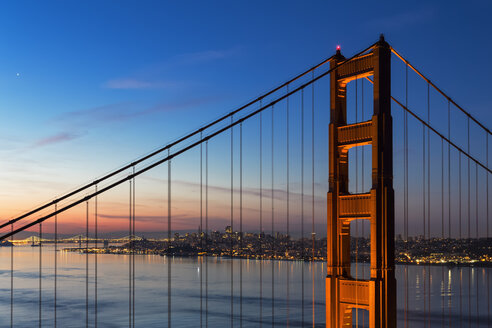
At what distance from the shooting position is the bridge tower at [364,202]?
19.3 meters

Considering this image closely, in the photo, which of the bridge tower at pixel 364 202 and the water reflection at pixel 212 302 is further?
the water reflection at pixel 212 302

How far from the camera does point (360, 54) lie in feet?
69.2

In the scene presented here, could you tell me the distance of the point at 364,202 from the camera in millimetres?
A: 20141

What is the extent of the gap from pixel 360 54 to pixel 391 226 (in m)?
6.14

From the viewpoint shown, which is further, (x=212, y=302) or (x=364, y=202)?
(x=212, y=302)

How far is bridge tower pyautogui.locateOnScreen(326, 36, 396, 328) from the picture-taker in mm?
19312

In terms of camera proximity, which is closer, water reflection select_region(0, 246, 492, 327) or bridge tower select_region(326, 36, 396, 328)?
bridge tower select_region(326, 36, 396, 328)

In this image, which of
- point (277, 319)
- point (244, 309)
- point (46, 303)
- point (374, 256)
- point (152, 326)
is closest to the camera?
point (374, 256)

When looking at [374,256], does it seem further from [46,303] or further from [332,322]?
[46,303]

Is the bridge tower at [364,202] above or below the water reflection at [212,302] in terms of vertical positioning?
above

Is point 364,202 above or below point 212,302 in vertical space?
above

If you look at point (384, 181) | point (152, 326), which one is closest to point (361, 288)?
point (384, 181)

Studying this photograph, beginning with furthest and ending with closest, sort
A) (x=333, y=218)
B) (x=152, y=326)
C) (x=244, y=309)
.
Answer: (x=244, y=309)
(x=152, y=326)
(x=333, y=218)

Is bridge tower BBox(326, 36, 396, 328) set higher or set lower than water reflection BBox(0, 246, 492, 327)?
higher
